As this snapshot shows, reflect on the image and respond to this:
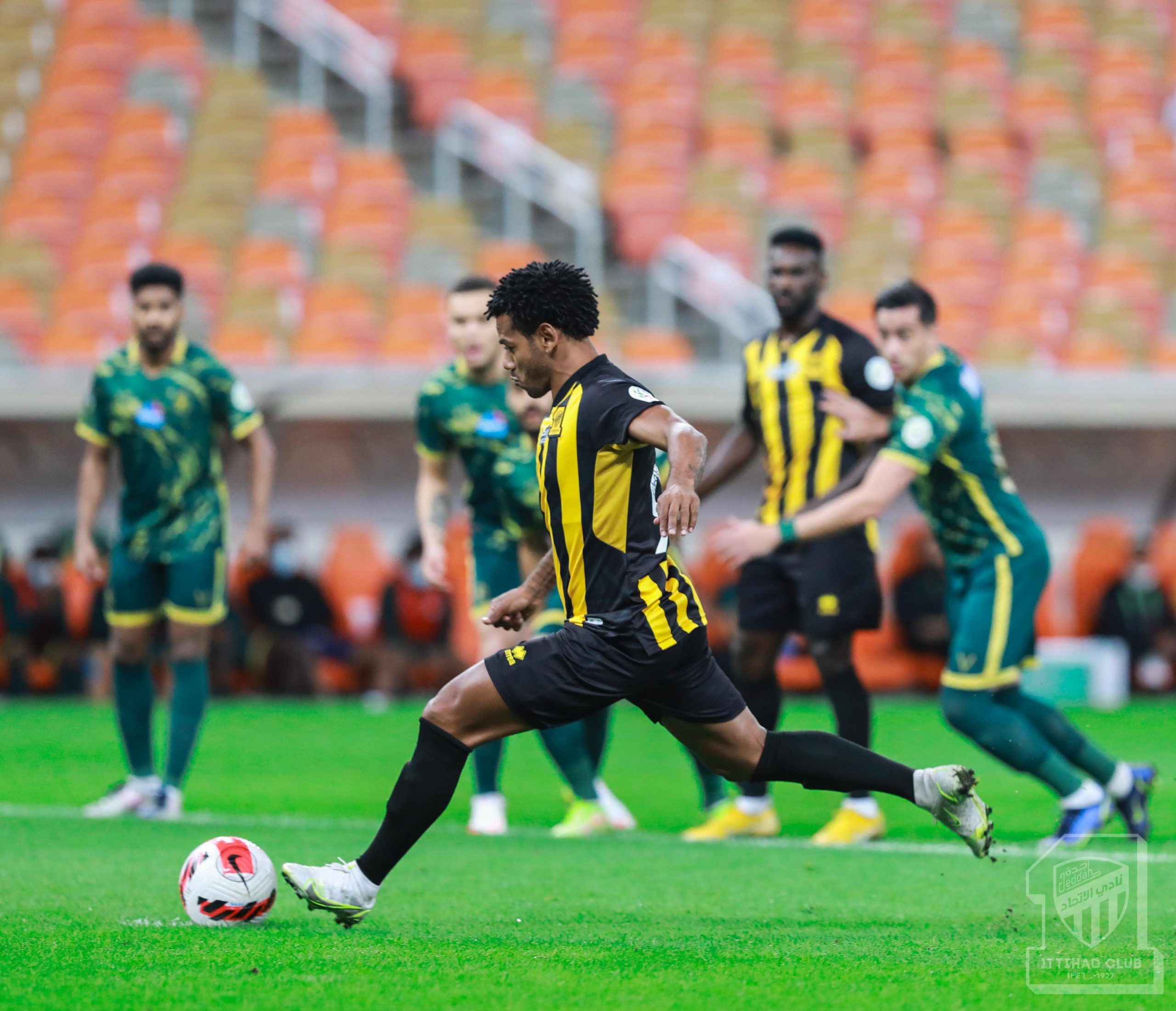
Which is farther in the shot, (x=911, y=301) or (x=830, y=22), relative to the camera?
(x=830, y=22)

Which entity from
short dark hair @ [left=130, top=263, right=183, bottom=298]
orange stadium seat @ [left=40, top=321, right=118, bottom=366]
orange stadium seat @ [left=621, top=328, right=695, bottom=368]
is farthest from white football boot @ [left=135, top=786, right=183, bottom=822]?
orange stadium seat @ [left=40, top=321, right=118, bottom=366]

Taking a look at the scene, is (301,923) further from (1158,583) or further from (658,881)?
(1158,583)

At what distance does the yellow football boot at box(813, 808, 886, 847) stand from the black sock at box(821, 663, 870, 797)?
0.10m

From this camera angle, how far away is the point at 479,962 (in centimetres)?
423

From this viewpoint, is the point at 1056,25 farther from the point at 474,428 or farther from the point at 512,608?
the point at 512,608

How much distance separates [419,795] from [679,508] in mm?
1156

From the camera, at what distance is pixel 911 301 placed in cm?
670

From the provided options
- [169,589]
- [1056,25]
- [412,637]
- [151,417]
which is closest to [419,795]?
[169,589]

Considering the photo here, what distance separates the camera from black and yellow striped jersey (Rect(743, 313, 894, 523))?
711 centimetres

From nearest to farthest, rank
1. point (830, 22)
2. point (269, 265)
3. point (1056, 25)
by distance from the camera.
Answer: point (269, 265) < point (1056, 25) < point (830, 22)

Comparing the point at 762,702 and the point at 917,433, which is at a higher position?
the point at 917,433

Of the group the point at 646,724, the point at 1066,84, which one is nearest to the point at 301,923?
the point at 646,724

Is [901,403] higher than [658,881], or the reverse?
[901,403]

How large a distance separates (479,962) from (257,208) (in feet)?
47.9
